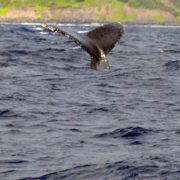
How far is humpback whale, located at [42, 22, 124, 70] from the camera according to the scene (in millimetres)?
12164

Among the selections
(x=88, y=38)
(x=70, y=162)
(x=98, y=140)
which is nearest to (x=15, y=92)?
(x=98, y=140)

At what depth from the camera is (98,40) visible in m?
13.3

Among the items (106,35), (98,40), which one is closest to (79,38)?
(98,40)

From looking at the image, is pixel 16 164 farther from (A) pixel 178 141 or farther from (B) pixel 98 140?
(A) pixel 178 141

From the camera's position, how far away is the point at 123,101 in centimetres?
2586

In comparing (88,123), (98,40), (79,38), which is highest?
(79,38)

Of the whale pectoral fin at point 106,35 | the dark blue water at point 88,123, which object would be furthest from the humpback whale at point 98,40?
the dark blue water at point 88,123

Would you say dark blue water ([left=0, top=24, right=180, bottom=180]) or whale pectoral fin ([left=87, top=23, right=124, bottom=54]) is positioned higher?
whale pectoral fin ([left=87, top=23, right=124, bottom=54])

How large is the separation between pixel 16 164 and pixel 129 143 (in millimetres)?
3879

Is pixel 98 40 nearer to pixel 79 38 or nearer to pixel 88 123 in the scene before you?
pixel 79 38

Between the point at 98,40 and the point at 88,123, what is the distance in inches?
334

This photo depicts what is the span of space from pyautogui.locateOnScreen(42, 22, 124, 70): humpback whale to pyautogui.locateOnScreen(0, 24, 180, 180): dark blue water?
3.70m

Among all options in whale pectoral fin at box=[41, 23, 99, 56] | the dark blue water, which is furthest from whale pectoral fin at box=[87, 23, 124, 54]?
the dark blue water

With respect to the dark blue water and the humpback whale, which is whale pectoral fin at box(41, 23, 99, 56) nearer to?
the humpback whale
